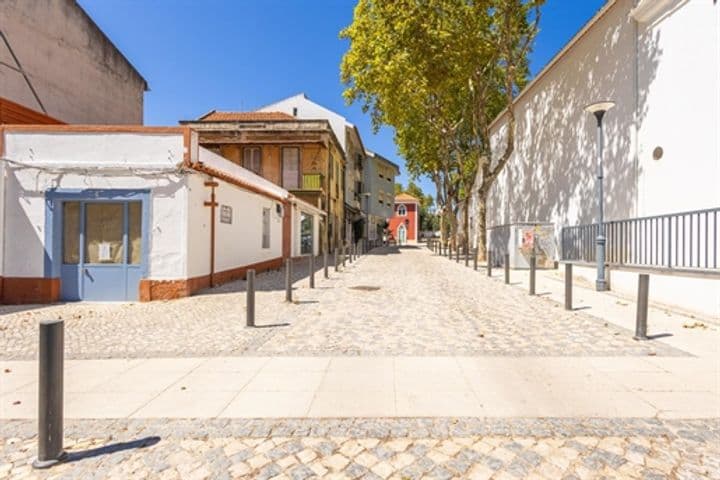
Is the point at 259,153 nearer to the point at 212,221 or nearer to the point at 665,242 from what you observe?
the point at 212,221

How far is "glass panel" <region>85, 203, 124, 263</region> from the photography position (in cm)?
884

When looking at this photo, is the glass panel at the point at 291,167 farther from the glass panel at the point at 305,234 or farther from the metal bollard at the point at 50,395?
the metal bollard at the point at 50,395

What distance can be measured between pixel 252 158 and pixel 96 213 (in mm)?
15999

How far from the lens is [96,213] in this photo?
8.85m

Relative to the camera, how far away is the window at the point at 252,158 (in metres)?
24.2

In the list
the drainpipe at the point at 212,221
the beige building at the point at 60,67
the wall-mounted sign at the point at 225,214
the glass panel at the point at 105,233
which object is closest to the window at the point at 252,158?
the beige building at the point at 60,67

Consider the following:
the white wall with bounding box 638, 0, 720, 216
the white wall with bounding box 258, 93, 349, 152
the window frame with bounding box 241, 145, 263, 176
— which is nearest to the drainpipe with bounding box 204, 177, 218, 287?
the white wall with bounding box 638, 0, 720, 216

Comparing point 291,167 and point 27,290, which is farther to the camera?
point 291,167

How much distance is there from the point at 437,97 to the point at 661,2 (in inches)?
490

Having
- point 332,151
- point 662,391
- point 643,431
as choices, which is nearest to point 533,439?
point 643,431

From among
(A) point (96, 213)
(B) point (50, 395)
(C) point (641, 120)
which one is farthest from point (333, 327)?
(C) point (641, 120)

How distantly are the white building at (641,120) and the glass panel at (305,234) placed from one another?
11.9 metres

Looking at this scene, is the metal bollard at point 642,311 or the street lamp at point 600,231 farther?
the street lamp at point 600,231

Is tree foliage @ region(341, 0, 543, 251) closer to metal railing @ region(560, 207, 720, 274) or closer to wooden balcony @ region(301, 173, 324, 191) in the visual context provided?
wooden balcony @ region(301, 173, 324, 191)
